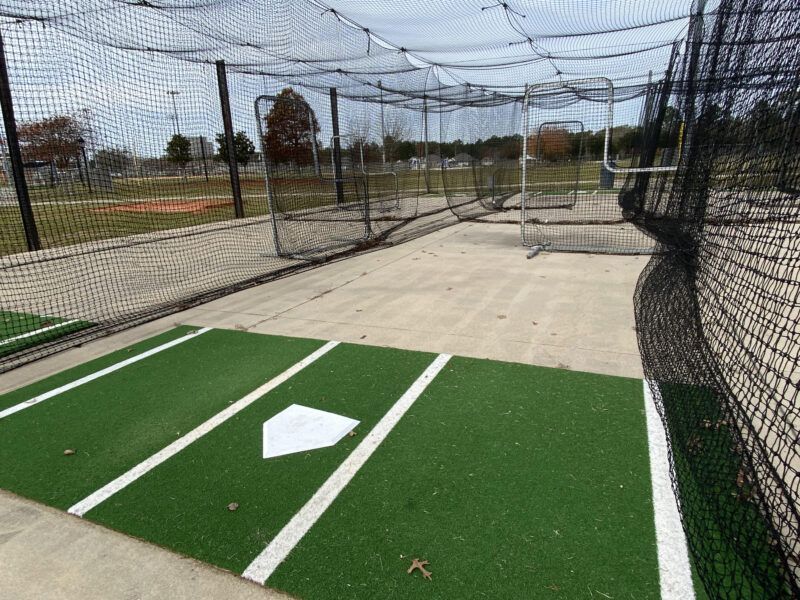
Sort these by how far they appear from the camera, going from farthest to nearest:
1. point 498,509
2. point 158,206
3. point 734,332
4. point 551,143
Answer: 1. point 551,143
2. point 158,206
3. point 734,332
4. point 498,509

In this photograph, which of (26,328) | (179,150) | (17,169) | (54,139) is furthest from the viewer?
(17,169)

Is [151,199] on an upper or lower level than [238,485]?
upper

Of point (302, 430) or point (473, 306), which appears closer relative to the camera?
point (302, 430)

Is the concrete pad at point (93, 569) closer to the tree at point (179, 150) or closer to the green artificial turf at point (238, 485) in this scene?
the green artificial turf at point (238, 485)

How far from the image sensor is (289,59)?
8.76 metres

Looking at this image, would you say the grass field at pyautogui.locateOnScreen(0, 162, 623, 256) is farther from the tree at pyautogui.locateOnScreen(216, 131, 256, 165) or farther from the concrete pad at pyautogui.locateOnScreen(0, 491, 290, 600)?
the concrete pad at pyautogui.locateOnScreen(0, 491, 290, 600)

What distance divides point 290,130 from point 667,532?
7.54 metres

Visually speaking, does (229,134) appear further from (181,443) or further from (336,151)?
(181,443)

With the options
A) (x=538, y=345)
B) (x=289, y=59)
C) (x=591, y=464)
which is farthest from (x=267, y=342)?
(x=289, y=59)

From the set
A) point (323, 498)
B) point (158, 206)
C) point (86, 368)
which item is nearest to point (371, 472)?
point (323, 498)

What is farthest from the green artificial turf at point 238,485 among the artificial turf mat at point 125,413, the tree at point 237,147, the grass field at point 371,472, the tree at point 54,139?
the tree at point 237,147

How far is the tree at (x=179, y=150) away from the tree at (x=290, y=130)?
4.54ft

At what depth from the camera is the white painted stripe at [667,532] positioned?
1.72m

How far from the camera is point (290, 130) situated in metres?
7.80
